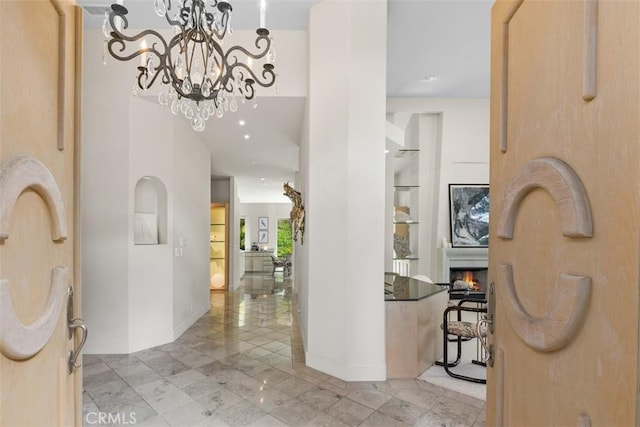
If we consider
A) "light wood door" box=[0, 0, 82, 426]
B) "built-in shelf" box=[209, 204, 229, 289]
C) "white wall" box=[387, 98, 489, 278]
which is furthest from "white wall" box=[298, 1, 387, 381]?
"built-in shelf" box=[209, 204, 229, 289]

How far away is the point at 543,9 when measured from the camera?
954 mm

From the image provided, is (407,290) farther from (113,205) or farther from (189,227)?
(113,205)

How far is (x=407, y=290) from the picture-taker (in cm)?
340

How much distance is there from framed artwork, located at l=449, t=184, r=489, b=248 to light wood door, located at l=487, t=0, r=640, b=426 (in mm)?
4776

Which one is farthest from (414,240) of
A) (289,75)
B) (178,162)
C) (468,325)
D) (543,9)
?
(543,9)

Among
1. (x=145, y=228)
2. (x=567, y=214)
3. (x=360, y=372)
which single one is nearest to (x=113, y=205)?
(x=145, y=228)

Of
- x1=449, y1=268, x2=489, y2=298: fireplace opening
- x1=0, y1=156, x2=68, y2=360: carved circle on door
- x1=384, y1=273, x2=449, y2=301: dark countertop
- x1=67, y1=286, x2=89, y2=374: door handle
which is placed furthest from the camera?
x1=449, y1=268, x2=489, y2=298: fireplace opening

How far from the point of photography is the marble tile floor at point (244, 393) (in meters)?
2.36

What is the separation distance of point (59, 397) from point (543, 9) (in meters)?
1.96

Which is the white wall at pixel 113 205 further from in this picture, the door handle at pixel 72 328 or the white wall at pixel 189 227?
the door handle at pixel 72 328

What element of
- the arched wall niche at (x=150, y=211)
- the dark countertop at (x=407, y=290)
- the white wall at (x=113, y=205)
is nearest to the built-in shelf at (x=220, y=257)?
the arched wall niche at (x=150, y=211)

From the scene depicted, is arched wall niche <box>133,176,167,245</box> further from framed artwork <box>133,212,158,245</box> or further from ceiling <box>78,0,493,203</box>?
ceiling <box>78,0,493,203</box>

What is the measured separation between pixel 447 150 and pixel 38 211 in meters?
5.82

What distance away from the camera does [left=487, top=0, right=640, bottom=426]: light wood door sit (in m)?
0.65
